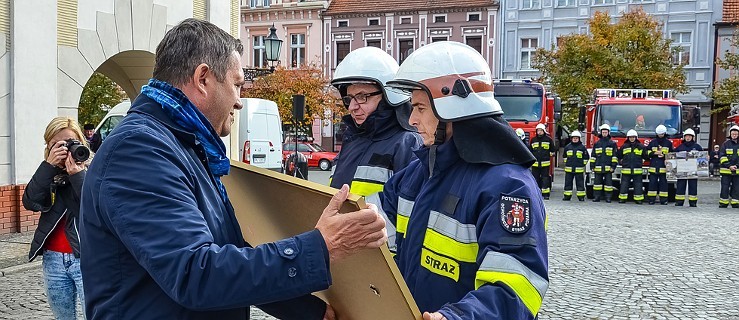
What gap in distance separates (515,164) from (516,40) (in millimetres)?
35525

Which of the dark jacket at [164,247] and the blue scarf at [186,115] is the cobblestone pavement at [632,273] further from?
the dark jacket at [164,247]

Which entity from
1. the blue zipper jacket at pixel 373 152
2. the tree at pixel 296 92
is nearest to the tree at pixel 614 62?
the tree at pixel 296 92

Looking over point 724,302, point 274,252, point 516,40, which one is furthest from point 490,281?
point 516,40

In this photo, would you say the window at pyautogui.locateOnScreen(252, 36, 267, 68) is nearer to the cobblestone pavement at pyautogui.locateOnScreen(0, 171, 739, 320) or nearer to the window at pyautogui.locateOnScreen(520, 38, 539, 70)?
the window at pyautogui.locateOnScreen(520, 38, 539, 70)

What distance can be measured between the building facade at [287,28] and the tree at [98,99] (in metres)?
8.71

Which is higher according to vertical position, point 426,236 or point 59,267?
point 426,236

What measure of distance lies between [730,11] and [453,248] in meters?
34.5

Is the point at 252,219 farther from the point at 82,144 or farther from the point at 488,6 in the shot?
the point at 488,6

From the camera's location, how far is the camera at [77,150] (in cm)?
435

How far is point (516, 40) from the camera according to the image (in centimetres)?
3662

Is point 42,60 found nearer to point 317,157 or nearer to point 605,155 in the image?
point 605,155

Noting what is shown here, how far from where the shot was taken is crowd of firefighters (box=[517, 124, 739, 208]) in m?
16.5

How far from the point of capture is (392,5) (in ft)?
129

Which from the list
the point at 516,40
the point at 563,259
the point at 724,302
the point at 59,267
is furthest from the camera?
the point at 516,40
